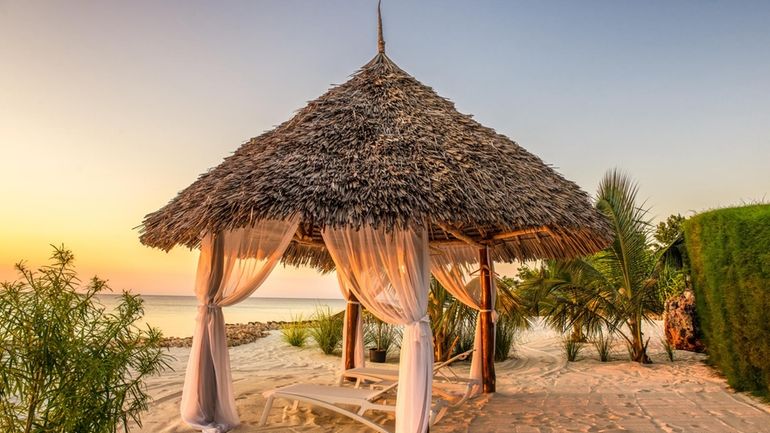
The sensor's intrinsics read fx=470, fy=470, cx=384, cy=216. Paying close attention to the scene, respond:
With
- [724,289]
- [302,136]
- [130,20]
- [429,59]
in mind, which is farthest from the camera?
[429,59]

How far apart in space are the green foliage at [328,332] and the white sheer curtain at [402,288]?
525cm

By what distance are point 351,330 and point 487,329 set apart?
5.40ft

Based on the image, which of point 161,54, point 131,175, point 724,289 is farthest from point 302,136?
point 131,175

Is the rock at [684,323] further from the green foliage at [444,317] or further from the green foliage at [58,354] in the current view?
the green foliage at [58,354]

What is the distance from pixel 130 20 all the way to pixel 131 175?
8.52 ft

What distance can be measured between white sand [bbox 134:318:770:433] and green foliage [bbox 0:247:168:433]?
1.67 meters

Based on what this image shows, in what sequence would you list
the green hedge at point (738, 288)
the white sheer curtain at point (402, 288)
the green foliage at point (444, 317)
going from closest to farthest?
the white sheer curtain at point (402, 288), the green hedge at point (738, 288), the green foliage at point (444, 317)

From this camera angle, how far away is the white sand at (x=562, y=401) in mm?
3787

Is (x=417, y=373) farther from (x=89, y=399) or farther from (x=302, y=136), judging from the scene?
(x=302, y=136)

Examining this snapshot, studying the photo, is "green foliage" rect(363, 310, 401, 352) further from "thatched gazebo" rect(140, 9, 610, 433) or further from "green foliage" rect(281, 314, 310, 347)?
"thatched gazebo" rect(140, 9, 610, 433)

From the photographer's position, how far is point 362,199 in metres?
3.39

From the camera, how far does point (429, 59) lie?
7875 millimetres

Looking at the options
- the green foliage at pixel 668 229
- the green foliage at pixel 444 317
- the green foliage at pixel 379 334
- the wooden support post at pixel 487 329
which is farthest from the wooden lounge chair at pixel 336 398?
the green foliage at pixel 668 229

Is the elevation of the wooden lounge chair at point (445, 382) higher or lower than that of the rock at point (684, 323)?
lower
